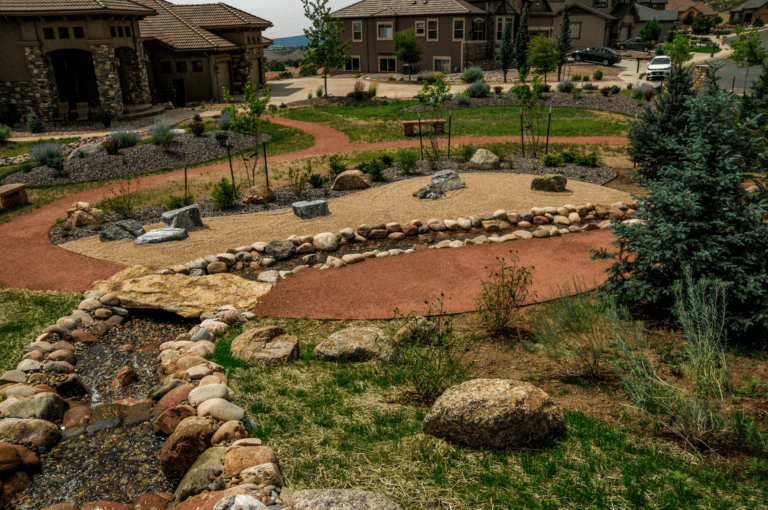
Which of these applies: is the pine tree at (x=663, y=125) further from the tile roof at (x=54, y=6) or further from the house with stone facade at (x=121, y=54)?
the tile roof at (x=54, y=6)

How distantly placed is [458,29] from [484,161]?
104ft

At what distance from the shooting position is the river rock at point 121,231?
11898mm

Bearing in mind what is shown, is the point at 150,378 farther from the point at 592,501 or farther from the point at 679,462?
the point at 679,462

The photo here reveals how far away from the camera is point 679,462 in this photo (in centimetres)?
446

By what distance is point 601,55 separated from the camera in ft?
147

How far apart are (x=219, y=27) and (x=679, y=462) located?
37.2 m

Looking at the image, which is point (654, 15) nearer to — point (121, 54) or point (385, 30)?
point (385, 30)

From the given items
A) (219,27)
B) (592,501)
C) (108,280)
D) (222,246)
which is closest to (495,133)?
(222,246)

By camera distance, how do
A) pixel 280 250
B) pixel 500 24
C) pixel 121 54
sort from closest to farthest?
pixel 280 250 < pixel 121 54 < pixel 500 24

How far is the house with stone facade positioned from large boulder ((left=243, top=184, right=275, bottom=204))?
466 inches

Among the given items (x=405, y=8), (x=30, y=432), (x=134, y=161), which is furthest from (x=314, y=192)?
(x=405, y=8)

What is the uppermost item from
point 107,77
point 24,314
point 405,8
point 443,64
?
point 405,8

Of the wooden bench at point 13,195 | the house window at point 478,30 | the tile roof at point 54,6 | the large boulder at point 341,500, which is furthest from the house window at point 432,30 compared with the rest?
the large boulder at point 341,500

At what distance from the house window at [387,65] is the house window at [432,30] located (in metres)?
3.66
